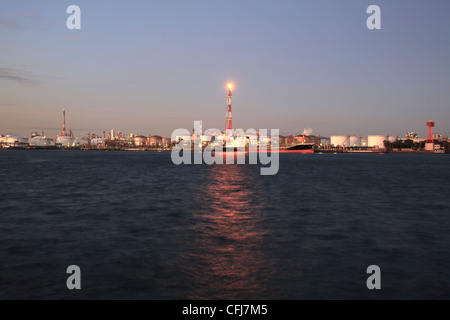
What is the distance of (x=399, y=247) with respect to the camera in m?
14.3

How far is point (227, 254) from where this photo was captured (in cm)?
1299

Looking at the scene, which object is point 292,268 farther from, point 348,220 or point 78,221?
point 78,221

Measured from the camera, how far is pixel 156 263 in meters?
11.9

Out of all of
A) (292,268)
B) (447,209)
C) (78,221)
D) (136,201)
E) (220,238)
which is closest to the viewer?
(292,268)

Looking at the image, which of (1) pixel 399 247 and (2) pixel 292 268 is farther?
(1) pixel 399 247

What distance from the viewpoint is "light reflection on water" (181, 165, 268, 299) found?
9.66 m

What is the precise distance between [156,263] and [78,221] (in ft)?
31.6

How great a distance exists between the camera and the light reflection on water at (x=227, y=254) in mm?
9656

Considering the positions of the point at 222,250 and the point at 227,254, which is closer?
the point at 227,254
